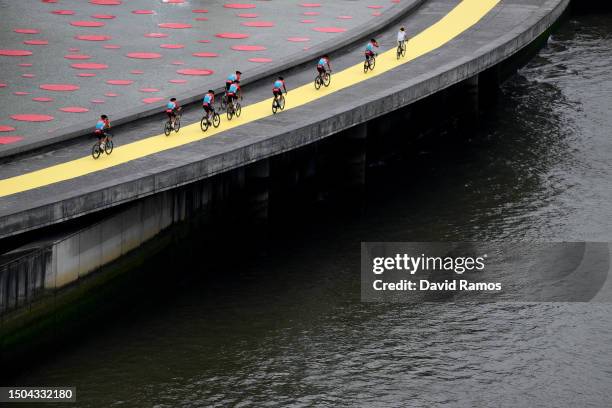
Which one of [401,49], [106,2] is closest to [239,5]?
[106,2]

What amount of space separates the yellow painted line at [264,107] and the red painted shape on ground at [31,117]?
6.04m

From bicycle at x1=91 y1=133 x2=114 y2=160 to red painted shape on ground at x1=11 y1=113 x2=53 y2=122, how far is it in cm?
655

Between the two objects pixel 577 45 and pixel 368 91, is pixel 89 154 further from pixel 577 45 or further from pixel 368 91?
pixel 577 45

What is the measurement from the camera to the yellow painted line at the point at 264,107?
Answer: 1962 inches

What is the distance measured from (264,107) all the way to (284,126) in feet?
13.1

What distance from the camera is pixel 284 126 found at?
5706 cm

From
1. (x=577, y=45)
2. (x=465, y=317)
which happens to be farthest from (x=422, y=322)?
(x=577, y=45)

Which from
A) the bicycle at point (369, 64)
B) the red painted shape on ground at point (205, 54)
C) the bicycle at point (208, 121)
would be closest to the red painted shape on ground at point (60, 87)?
the red painted shape on ground at point (205, 54)

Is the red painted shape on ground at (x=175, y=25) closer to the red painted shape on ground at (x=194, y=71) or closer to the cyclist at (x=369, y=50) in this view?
the red painted shape on ground at (x=194, y=71)

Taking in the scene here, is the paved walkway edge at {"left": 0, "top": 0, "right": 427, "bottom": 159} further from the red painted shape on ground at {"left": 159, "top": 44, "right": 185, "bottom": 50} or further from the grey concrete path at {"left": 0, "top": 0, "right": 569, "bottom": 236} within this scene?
the red painted shape on ground at {"left": 159, "top": 44, "right": 185, "bottom": 50}

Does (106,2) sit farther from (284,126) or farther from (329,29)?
(284,126)

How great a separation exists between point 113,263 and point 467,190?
22.7 m

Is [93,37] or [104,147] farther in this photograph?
[93,37]

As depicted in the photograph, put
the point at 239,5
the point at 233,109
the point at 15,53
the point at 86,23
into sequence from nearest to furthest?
the point at 233,109
the point at 15,53
the point at 86,23
the point at 239,5
